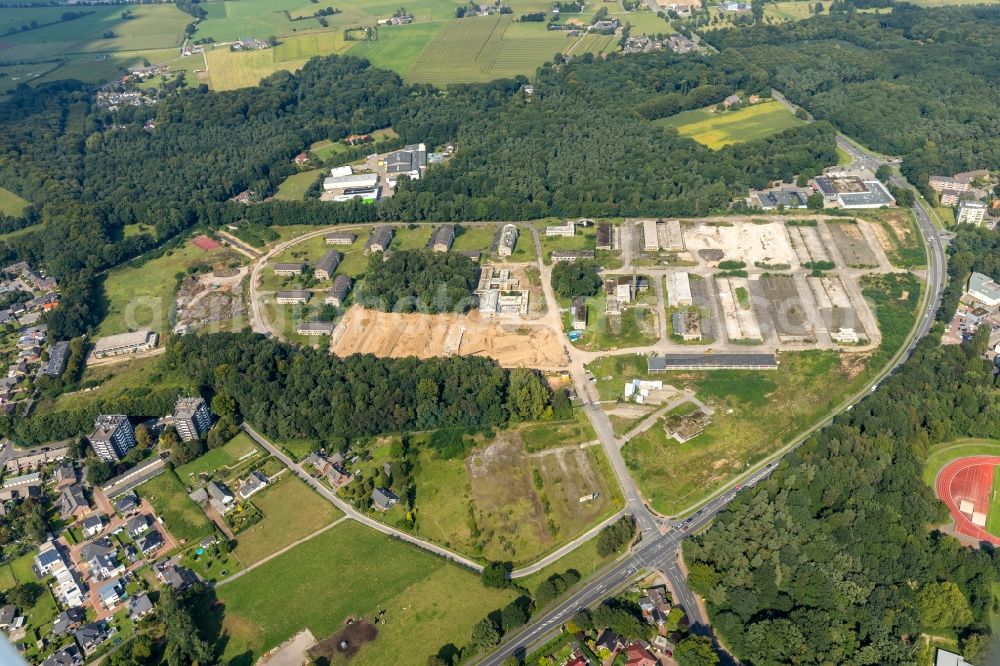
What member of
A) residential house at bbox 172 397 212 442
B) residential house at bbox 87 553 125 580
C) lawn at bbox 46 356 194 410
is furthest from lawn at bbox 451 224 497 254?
residential house at bbox 87 553 125 580

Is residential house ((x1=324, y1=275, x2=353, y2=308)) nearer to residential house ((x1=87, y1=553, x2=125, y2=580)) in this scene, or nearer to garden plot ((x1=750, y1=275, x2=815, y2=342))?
residential house ((x1=87, y1=553, x2=125, y2=580))

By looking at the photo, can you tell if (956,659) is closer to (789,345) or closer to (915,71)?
(789,345)

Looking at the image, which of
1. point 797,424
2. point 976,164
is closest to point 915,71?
point 976,164

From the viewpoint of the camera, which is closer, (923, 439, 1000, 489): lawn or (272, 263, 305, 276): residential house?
(923, 439, 1000, 489): lawn

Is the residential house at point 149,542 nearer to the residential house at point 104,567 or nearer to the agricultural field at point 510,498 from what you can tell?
the residential house at point 104,567

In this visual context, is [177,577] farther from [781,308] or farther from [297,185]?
[297,185]

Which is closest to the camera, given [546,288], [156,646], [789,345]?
[156,646]
